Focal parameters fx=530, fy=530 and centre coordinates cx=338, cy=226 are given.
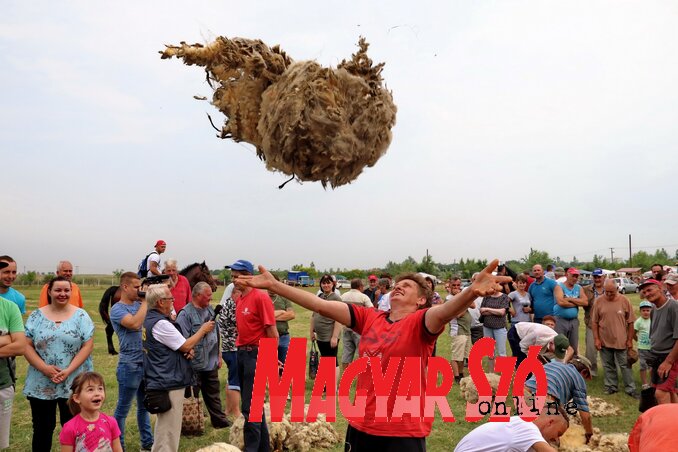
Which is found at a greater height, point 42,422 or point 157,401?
point 157,401

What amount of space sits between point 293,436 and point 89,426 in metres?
2.17

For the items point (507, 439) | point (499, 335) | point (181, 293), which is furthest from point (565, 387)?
point (181, 293)

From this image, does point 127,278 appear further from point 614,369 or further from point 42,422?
point 614,369

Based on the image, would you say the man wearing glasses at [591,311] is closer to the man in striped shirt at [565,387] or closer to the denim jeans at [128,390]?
the man in striped shirt at [565,387]

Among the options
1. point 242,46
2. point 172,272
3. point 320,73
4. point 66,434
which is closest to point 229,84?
point 242,46

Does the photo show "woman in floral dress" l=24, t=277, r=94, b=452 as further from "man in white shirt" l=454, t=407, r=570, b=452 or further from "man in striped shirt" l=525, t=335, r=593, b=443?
"man in striped shirt" l=525, t=335, r=593, b=443

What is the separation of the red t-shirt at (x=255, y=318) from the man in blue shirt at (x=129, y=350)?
1.00m

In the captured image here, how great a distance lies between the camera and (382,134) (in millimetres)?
3129

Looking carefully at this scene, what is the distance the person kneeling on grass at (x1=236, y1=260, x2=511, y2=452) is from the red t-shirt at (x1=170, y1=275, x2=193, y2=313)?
4502 millimetres

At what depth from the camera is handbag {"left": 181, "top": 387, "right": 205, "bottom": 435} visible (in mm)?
5707

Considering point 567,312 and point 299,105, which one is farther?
point 567,312

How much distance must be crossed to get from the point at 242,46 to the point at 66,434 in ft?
9.30

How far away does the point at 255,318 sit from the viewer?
4.81m

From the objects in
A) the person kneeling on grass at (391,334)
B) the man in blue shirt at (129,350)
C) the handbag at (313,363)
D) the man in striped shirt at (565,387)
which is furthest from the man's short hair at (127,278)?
the handbag at (313,363)
